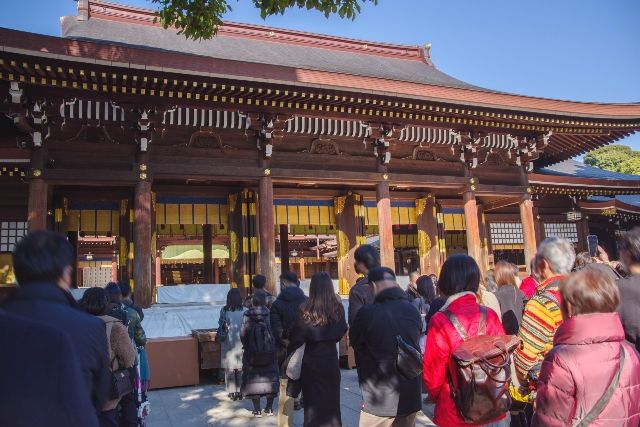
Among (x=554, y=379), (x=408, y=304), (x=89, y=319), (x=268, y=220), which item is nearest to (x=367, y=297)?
(x=408, y=304)

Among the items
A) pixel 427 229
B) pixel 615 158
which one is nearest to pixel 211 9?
pixel 427 229

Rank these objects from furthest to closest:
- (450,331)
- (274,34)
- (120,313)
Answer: (274,34) → (120,313) → (450,331)

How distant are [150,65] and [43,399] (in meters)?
7.55

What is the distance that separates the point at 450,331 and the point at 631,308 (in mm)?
1171

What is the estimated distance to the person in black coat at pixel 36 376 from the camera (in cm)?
141

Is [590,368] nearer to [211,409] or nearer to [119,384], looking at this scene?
[119,384]

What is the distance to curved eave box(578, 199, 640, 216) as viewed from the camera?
14.9 m

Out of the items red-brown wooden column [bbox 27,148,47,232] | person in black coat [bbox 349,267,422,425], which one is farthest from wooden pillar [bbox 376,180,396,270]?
person in black coat [bbox 349,267,422,425]

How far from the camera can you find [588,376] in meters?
2.01

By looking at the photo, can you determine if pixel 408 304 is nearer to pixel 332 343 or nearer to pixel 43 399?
pixel 332 343

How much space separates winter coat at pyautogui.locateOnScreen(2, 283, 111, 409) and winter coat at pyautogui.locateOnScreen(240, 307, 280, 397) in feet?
12.0

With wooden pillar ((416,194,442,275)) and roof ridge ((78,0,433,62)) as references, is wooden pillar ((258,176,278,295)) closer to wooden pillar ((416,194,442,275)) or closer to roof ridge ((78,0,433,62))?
wooden pillar ((416,194,442,275))

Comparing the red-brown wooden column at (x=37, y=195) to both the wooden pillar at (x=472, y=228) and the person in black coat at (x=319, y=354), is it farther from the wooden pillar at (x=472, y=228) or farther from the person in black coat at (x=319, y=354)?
the wooden pillar at (x=472, y=228)

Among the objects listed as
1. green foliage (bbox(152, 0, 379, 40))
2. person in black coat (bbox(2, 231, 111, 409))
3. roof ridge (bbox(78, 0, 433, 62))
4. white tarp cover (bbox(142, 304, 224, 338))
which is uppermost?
roof ridge (bbox(78, 0, 433, 62))
